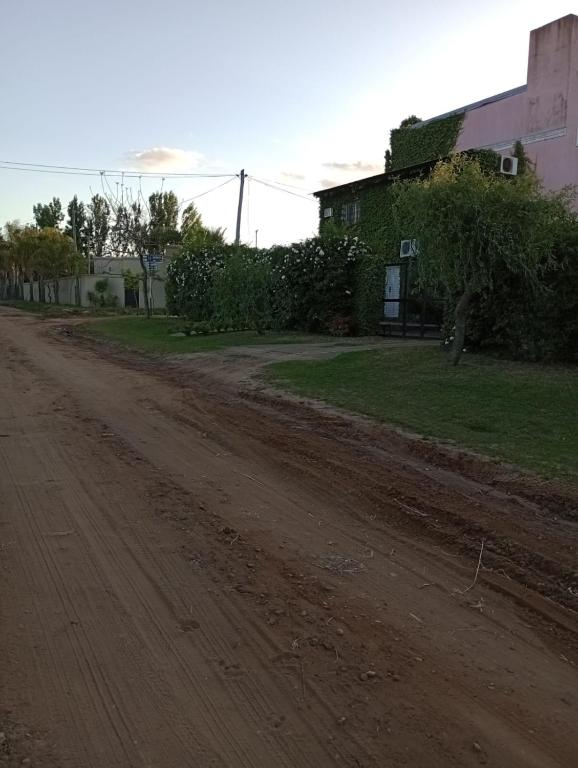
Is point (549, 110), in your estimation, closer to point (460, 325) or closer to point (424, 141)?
point (424, 141)

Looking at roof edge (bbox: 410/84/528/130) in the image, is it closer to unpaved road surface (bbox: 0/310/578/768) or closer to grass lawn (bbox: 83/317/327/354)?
grass lawn (bbox: 83/317/327/354)

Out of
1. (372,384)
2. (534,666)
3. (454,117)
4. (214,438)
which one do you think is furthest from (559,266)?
(454,117)

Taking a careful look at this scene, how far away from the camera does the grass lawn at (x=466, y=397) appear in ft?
25.1

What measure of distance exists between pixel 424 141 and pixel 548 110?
679 cm

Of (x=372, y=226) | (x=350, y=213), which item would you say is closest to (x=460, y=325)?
(x=372, y=226)

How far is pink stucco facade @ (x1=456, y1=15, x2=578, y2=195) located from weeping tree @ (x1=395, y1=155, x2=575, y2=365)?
13812 mm

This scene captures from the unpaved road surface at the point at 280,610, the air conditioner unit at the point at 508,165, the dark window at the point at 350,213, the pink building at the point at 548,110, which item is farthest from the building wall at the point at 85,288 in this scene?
the unpaved road surface at the point at 280,610

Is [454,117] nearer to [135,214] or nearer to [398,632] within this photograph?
[135,214]

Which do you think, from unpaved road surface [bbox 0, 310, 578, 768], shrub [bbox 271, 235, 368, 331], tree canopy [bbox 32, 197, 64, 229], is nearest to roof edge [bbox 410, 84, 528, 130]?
shrub [bbox 271, 235, 368, 331]

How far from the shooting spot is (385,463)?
7.12 m

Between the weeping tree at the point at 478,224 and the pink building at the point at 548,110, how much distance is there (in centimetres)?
1384

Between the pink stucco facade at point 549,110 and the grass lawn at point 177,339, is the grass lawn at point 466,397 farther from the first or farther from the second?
the pink stucco facade at point 549,110

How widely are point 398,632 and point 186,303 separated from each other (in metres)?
27.5

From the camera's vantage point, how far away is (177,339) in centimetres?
2173
